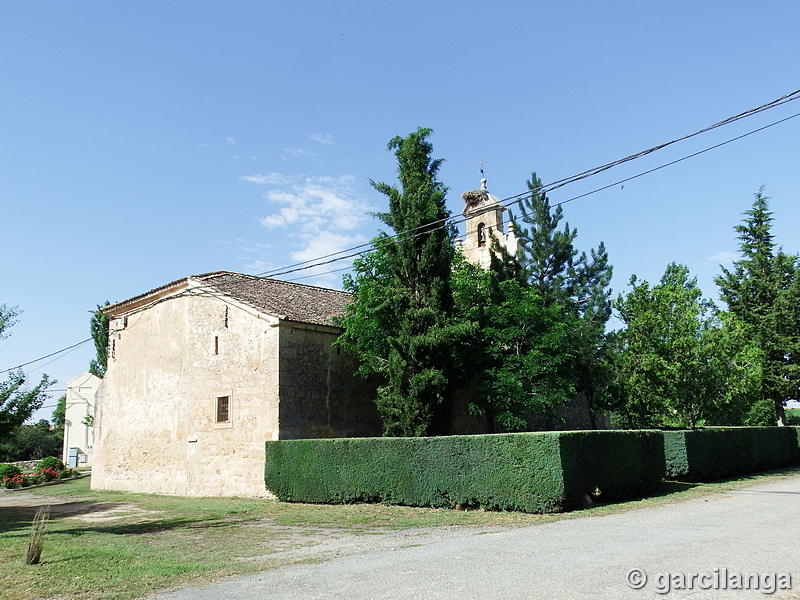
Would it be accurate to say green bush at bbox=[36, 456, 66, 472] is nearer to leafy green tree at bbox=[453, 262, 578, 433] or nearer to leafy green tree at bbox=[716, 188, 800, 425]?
leafy green tree at bbox=[453, 262, 578, 433]

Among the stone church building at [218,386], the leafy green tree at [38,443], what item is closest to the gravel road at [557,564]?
the stone church building at [218,386]

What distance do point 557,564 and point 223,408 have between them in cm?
1497

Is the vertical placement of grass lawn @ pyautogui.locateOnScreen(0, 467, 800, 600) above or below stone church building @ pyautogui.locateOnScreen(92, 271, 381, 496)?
below

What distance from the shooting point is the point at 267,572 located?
7910 mm

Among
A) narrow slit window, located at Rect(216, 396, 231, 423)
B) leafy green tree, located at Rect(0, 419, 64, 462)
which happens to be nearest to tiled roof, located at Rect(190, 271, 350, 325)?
narrow slit window, located at Rect(216, 396, 231, 423)

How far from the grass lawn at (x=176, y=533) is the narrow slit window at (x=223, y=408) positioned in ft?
8.48

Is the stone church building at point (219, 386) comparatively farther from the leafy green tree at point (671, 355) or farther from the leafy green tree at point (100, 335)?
the leafy green tree at point (100, 335)

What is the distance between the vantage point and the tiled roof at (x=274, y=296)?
20297 mm

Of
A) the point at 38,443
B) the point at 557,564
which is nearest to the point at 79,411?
the point at 38,443

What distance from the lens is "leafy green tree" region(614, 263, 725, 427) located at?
20109mm

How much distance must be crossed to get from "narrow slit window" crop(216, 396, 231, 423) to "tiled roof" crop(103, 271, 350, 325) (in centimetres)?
329

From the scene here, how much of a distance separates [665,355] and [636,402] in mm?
2566

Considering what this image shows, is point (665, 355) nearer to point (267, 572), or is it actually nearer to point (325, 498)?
point (325, 498)

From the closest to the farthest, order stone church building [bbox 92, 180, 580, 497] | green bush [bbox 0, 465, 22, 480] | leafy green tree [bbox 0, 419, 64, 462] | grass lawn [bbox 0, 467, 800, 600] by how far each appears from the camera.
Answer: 1. grass lawn [bbox 0, 467, 800, 600]
2. stone church building [bbox 92, 180, 580, 497]
3. green bush [bbox 0, 465, 22, 480]
4. leafy green tree [bbox 0, 419, 64, 462]
